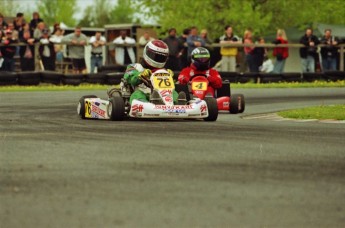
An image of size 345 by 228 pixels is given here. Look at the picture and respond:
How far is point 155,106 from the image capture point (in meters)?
13.4

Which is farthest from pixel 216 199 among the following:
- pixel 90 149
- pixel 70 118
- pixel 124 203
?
pixel 70 118

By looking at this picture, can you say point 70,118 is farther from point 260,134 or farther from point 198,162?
point 198,162

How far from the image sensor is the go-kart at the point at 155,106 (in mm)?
13438

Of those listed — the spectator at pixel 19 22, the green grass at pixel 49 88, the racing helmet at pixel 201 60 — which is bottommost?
the green grass at pixel 49 88

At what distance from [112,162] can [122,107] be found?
5.27 meters

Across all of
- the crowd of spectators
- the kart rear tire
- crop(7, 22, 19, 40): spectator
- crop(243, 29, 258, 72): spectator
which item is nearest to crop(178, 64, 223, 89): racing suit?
the kart rear tire

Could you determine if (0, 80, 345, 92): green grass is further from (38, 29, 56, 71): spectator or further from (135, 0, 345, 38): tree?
(135, 0, 345, 38): tree

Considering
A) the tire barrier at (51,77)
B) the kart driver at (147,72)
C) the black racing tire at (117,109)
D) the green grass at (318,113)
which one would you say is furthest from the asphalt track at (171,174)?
the tire barrier at (51,77)

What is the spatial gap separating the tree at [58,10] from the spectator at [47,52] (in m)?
73.4

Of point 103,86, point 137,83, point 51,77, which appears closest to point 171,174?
point 137,83

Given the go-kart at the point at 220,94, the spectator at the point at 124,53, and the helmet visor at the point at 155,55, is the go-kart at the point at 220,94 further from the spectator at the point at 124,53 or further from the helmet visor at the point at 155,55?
the spectator at the point at 124,53

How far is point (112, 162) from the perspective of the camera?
8.48m

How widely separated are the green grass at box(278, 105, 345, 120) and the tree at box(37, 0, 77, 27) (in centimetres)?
8430

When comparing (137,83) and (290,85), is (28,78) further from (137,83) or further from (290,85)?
(137,83)
